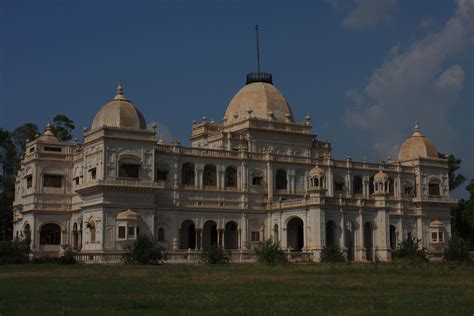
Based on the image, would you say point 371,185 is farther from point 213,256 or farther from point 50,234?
point 50,234

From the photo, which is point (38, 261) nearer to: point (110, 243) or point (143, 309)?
point (110, 243)

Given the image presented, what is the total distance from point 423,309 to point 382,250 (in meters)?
51.4

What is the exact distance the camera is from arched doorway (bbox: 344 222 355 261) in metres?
67.9

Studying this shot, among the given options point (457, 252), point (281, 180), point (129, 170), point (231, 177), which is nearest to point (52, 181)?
point (129, 170)

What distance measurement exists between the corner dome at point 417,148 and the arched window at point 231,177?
78.3 ft

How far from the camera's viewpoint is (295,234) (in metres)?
71.6

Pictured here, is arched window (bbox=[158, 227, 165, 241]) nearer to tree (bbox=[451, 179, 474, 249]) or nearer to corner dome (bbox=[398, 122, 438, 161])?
corner dome (bbox=[398, 122, 438, 161])

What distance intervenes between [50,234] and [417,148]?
42.5 m

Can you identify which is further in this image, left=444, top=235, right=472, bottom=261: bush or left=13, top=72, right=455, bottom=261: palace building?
left=13, top=72, right=455, bottom=261: palace building

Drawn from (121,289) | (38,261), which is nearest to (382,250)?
(38,261)

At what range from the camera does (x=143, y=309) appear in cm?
2067

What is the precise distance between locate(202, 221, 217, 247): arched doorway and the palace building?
4.5 inches

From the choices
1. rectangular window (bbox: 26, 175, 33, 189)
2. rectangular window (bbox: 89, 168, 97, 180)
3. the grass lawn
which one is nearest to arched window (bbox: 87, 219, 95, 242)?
rectangular window (bbox: 89, 168, 97, 180)

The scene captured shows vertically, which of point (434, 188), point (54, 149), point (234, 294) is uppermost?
point (54, 149)
